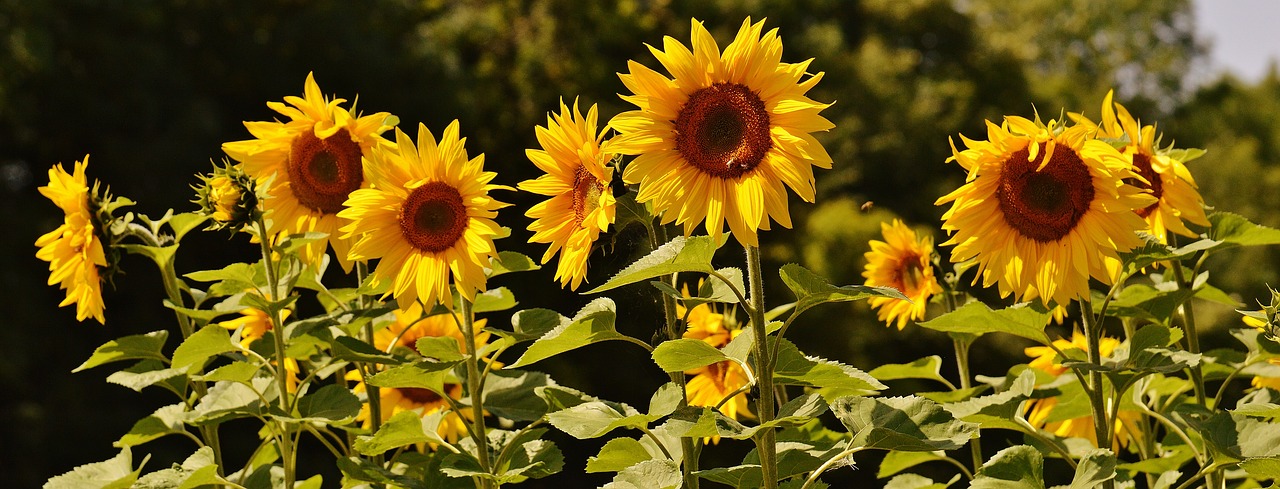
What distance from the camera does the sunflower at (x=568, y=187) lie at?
1.42 m

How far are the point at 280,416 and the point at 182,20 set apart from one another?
34.0 feet

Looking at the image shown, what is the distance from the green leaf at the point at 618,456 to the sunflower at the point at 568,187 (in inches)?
7.7

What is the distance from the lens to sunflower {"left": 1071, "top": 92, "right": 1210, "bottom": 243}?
1.63m

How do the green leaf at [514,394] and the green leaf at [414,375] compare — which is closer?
the green leaf at [414,375]

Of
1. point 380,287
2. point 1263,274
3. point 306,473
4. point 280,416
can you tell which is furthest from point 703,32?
point 1263,274

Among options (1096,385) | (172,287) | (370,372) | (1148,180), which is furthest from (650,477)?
(172,287)

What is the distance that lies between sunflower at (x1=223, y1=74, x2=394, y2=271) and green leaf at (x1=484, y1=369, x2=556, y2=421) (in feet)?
0.90

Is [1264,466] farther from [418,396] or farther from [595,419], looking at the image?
[418,396]

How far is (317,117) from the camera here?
5.88 feet

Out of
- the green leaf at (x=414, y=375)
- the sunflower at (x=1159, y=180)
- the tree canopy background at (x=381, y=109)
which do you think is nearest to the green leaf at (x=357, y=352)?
the green leaf at (x=414, y=375)

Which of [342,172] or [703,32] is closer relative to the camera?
[703,32]

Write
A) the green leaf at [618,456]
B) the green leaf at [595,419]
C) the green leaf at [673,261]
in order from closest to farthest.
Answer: the green leaf at [673,261] → the green leaf at [595,419] → the green leaf at [618,456]

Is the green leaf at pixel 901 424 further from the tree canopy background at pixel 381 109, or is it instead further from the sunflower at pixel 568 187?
the tree canopy background at pixel 381 109

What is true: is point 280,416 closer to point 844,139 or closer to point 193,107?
point 193,107
